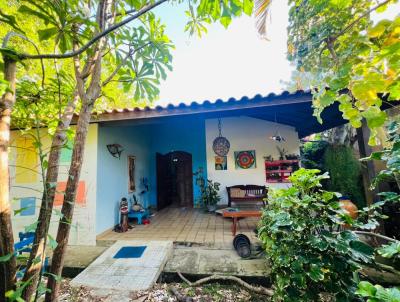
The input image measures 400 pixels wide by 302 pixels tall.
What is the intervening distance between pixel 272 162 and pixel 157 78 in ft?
13.4

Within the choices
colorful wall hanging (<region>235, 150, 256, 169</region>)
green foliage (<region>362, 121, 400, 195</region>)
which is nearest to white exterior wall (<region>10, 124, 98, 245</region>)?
colorful wall hanging (<region>235, 150, 256, 169</region>)

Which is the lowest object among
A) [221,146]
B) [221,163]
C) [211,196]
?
[211,196]

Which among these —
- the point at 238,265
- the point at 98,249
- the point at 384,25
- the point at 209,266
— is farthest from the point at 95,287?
the point at 384,25

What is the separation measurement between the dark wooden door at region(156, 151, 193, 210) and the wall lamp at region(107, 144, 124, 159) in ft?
7.26

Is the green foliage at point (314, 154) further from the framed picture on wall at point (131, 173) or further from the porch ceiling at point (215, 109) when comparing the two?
the framed picture on wall at point (131, 173)

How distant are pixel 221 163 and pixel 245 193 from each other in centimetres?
111

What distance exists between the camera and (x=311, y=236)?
4.31 ft

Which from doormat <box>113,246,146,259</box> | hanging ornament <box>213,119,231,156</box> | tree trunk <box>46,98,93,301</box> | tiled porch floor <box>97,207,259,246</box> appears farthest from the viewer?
hanging ornament <box>213,119,231,156</box>

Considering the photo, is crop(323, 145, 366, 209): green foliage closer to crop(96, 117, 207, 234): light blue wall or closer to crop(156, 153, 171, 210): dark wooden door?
crop(96, 117, 207, 234): light blue wall

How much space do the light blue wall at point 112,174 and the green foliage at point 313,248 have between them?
339cm

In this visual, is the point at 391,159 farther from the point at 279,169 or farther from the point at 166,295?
the point at 279,169

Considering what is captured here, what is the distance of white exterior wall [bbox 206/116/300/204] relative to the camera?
5.18 m

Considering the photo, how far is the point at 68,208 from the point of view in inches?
46.6

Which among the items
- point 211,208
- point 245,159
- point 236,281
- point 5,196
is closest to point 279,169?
point 245,159
